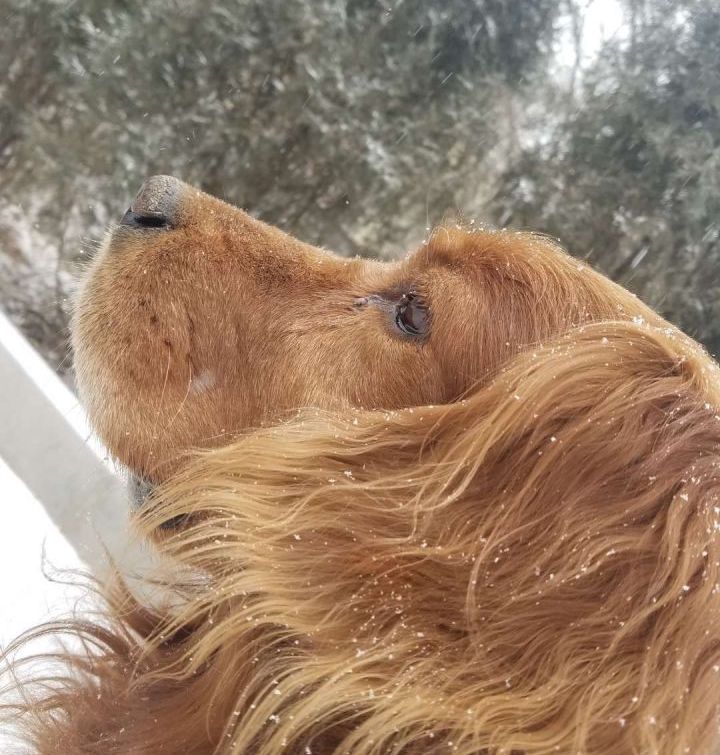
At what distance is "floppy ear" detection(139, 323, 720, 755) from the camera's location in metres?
1.06

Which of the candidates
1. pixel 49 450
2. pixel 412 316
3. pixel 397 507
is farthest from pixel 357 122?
pixel 397 507

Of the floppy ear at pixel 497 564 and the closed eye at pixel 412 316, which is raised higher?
the closed eye at pixel 412 316

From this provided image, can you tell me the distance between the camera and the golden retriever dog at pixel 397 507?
108cm

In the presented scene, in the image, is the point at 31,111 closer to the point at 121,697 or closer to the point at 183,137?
the point at 183,137

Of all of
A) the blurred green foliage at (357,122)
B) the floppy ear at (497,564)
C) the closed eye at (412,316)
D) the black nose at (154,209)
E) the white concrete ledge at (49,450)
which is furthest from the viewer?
the blurred green foliage at (357,122)

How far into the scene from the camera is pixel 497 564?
117cm

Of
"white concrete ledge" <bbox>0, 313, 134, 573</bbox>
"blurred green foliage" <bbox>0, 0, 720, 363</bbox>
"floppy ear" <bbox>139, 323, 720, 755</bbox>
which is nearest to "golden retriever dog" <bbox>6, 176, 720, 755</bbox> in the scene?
"floppy ear" <bbox>139, 323, 720, 755</bbox>

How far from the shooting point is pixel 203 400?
160 centimetres

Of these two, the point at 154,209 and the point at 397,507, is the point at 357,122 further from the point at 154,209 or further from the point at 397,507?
the point at 397,507

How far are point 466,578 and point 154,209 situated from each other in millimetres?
1080

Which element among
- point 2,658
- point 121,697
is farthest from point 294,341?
point 2,658

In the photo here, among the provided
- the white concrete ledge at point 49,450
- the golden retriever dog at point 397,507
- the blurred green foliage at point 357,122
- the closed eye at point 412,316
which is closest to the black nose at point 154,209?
the golden retriever dog at point 397,507

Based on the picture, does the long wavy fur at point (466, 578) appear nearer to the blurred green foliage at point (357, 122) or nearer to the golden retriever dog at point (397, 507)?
the golden retriever dog at point (397, 507)

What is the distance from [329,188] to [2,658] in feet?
10.2
